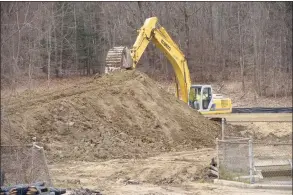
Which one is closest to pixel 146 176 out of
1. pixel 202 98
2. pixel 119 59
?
pixel 119 59

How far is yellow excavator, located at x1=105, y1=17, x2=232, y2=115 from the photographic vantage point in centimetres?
2317

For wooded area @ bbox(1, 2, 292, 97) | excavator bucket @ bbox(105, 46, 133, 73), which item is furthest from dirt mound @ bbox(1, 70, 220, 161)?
wooded area @ bbox(1, 2, 292, 97)

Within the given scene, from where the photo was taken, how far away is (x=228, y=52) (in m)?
42.3

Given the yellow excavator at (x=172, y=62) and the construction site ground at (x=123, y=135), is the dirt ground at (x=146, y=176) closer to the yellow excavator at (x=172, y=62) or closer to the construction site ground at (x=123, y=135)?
the construction site ground at (x=123, y=135)

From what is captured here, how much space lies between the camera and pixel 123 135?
19859mm

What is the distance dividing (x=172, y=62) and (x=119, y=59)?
3358 millimetres

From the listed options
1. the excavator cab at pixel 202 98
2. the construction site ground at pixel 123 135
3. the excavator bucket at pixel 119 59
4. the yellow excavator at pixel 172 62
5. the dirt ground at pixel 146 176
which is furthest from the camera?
the excavator cab at pixel 202 98

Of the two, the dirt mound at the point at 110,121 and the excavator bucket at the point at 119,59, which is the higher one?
the excavator bucket at the point at 119,59

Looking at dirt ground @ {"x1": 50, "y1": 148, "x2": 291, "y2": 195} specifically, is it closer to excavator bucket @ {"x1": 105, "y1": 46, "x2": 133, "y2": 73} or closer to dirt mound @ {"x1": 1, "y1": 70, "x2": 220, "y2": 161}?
dirt mound @ {"x1": 1, "y1": 70, "x2": 220, "y2": 161}

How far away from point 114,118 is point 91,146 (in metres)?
2.03

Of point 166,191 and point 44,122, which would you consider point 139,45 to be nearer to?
point 44,122

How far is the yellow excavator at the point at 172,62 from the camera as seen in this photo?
2317cm

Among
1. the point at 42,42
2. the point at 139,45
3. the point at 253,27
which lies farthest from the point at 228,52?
the point at 139,45

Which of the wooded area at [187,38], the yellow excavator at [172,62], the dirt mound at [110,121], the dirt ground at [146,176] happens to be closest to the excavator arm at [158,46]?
the yellow excavator at [172,62]
